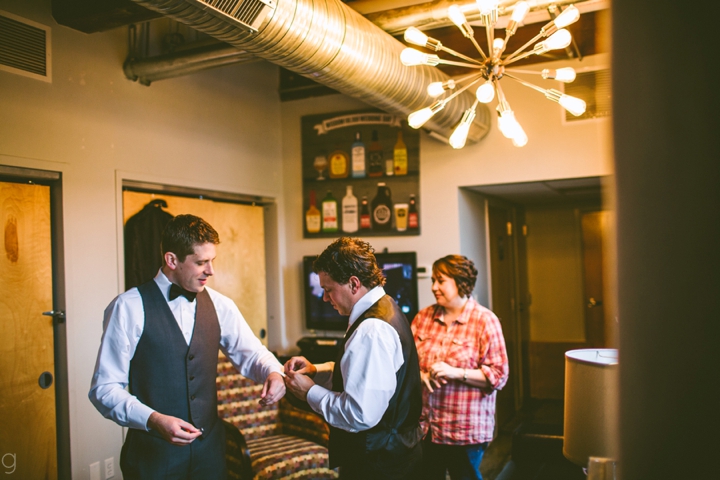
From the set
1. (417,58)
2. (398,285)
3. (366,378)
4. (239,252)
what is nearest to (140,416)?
(366,378)

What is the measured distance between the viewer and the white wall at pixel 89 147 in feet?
9.53

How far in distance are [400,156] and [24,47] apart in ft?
9.06

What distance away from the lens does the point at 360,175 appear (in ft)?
15.6

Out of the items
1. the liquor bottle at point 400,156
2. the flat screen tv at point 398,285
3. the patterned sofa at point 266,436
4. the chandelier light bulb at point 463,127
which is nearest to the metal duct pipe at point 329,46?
the chandelier light bulb at point 463,127

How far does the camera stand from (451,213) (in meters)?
4.48

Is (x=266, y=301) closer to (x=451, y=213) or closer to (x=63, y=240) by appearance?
(x=451, y=213)

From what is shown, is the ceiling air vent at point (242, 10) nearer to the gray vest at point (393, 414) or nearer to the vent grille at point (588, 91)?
the gray vest at point (393, 414)

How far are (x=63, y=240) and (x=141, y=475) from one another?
1.53 m

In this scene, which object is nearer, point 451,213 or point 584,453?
point 584,453

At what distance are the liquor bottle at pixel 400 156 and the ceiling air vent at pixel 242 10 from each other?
2.70 m

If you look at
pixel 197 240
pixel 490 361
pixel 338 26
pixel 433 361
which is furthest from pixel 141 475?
pixel 338 26

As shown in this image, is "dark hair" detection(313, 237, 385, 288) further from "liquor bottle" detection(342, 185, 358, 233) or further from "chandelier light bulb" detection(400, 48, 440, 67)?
"liquor bottle" detection(342, 185, 358, 233)

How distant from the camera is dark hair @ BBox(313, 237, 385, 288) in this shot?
1983 millimetres

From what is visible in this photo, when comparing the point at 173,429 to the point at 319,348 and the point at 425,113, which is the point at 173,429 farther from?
the point at 319,348
